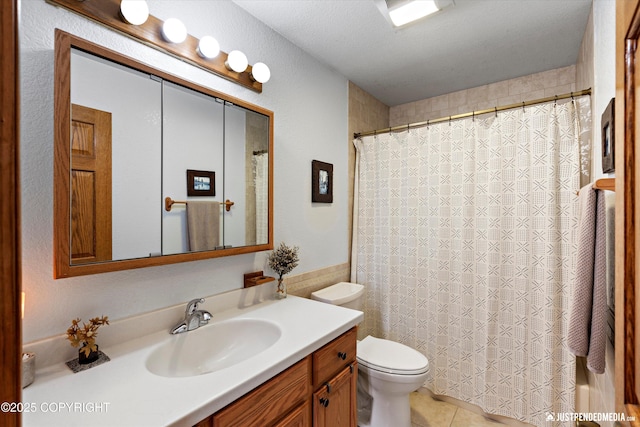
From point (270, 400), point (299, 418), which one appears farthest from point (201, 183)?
point (299, 418)

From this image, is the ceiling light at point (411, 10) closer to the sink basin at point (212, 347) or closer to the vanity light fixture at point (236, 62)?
the vanity light fixture at point (236, 62)

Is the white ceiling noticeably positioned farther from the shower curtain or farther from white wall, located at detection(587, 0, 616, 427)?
the shower curtain

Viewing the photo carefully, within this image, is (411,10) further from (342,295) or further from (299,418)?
(299,418)

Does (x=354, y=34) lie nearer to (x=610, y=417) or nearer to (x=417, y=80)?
(x=417, y=80)

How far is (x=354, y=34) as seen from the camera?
1877 millimetres

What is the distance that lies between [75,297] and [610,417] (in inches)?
76.5

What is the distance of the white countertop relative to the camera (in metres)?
0.74

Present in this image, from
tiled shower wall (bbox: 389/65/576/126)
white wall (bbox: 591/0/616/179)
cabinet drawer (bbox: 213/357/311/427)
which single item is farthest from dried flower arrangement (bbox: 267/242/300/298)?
tiled shower wall (bbox: 389/65/576/126)

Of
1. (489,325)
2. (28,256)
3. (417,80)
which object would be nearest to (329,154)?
(417,80)

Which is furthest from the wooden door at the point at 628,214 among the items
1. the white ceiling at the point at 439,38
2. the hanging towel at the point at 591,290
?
the white ceiling at the point at 439,38

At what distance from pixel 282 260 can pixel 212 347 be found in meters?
0.59

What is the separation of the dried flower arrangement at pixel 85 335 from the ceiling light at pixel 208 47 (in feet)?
3.92

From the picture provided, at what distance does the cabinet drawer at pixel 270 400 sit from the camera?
879 mm

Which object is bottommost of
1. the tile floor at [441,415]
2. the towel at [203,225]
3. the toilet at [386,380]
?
the tile floor at [441,415]
